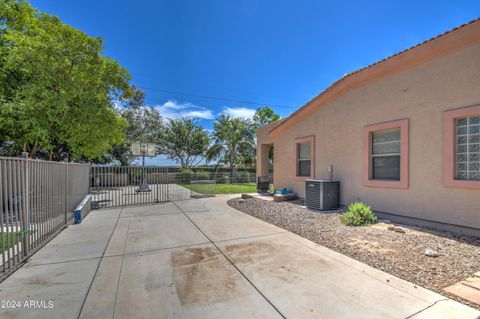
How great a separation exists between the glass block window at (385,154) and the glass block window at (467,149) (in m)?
1.45

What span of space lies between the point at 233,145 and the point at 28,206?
22258mm

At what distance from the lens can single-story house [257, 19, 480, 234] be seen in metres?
5.26

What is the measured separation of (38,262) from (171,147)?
24.9 metres

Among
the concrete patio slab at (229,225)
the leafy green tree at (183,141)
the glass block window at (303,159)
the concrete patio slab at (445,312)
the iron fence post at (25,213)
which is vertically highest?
the leafy green tree at (183,141)

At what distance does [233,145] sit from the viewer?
26.2 m

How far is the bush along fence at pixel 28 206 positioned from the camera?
366 centimetres

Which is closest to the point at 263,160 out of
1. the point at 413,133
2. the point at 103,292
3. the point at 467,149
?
the point at 413,133

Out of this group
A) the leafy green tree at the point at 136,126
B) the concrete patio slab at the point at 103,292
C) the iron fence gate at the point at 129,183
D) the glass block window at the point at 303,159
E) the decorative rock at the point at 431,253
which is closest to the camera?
the concrete patio slab at the point at 103,292

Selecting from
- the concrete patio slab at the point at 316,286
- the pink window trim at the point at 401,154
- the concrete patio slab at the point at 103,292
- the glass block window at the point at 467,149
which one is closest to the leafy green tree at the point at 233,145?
the pink window trim at the point at 401,154

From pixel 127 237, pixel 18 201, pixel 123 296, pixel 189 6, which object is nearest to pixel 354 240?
pixel 123 296

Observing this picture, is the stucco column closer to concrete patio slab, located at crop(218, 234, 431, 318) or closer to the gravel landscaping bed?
the gravel landscaping bed

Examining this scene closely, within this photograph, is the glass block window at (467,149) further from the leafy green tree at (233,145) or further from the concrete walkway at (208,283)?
the leafy green tree at (233,145)

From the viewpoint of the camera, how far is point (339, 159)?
855cm

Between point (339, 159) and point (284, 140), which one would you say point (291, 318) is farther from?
point (284, 140)
